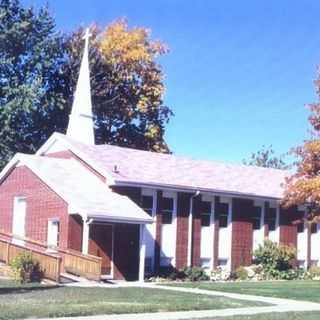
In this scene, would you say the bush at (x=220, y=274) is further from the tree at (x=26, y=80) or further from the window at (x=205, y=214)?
the tree at (x=26, y=80)

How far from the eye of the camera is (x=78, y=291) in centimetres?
2203

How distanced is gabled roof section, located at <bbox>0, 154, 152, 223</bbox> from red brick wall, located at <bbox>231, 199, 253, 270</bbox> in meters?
6.72

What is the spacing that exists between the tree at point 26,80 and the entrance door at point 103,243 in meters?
19.1

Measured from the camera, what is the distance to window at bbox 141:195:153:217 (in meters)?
32.2

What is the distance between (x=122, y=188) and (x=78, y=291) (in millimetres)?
9944

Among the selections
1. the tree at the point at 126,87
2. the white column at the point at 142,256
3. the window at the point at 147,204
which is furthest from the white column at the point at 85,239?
the tree at the point at 126,87

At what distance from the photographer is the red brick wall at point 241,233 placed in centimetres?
3541

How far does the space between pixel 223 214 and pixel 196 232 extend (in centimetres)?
202

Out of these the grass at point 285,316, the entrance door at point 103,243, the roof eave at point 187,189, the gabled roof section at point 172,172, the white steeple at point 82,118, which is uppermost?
the white steeple at point 82,118

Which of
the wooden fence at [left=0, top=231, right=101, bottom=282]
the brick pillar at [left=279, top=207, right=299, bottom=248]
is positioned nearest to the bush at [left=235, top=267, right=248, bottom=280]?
the brick pillar at [left=279, top=207, right=299, bottom=248]

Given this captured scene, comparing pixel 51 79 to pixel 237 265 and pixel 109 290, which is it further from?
pixel 109 290

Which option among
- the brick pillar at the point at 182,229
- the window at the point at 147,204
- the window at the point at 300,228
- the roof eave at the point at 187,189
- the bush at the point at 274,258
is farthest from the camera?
the window at the point at 300,228

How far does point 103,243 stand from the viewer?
30.2 m

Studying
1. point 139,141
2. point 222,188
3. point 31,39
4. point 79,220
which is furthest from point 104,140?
point 79,220
